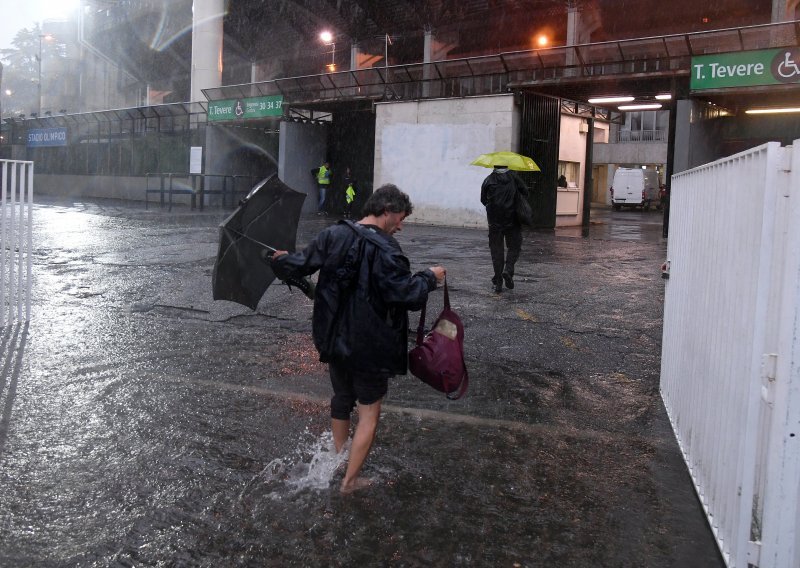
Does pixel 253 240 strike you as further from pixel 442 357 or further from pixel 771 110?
pixel 771 110

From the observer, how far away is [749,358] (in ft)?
9.63

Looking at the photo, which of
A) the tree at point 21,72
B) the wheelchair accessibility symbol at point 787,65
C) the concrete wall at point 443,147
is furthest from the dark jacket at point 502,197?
the tree at point 21,72

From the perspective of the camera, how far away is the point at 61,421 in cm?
492

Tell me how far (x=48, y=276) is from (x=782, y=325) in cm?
1062

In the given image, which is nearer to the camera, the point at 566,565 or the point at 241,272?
the point at 566,565

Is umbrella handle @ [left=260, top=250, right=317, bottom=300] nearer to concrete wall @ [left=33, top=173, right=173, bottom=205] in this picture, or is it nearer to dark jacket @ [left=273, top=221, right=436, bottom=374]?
dark jacket @ [left=273, top=221, right=436, bottom=374]

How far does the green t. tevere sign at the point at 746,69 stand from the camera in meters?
17.1

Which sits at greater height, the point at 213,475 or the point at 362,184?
the point at 362,184

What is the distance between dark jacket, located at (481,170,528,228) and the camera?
399 inches

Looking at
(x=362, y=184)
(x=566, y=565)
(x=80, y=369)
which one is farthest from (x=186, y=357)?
(x=362, y=184)

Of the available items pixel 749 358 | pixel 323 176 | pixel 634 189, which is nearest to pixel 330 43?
pixel 323 176

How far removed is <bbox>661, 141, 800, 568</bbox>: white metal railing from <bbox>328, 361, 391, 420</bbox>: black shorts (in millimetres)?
1590

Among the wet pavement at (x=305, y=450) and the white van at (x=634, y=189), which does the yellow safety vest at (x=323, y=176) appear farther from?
the wet pavement at (x=305, y=450)

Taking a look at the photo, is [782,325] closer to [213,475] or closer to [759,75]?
[213,475]
